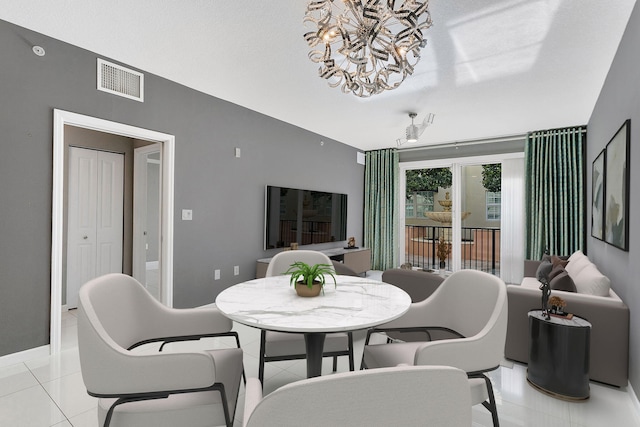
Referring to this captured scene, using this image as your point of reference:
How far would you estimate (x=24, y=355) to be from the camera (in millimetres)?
2473

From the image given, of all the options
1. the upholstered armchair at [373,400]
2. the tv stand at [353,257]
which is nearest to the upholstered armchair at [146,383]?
the upholstered armchair at [373,400]

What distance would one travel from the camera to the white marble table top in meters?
1.25

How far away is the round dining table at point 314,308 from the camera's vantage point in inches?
49.3

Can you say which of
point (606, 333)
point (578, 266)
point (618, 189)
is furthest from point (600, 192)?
point (606, 333)

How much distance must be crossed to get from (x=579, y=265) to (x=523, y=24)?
229cm

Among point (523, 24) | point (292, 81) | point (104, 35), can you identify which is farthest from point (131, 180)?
point (523, 24)

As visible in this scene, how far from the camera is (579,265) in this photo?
3166 mm

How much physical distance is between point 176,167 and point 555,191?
513 cm

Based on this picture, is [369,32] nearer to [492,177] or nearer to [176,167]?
[176,167]

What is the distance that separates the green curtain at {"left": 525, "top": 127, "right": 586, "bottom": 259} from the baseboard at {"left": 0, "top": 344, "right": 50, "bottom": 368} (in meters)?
5.88

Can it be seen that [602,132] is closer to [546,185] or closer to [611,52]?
[611,52]

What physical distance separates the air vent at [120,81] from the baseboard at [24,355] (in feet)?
7.13

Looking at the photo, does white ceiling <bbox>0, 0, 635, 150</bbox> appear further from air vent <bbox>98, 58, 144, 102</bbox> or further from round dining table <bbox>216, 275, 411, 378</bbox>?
round dining table <bbox>216, 275, 411, 378</bbox>

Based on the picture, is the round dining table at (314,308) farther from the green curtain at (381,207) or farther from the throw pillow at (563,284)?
the green curtain at (381,207)
